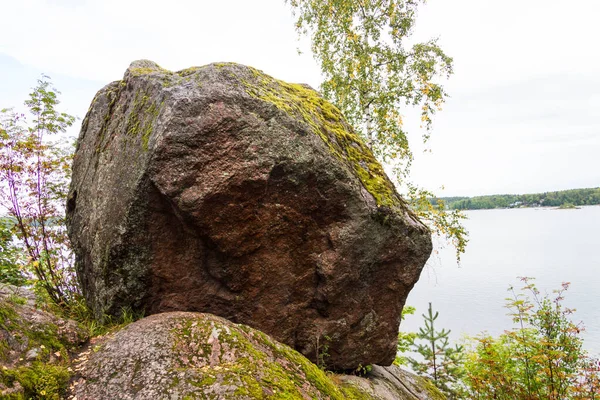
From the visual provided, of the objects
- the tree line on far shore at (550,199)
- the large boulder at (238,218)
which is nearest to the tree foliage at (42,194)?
the large boulder at (238,218)

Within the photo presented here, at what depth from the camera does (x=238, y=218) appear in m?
4.64

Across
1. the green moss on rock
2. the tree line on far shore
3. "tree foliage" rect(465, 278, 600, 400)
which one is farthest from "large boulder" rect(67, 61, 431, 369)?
the tree line on far shore

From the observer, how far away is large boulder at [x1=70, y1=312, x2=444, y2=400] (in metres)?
3.04

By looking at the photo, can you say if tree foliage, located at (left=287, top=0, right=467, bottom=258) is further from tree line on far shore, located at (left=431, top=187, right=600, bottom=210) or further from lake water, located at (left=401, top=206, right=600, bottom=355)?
tree line on far shore, located at (left=431, top=187, right=600, bottom=210)

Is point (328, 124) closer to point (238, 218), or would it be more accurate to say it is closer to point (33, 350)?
point (238, 218)

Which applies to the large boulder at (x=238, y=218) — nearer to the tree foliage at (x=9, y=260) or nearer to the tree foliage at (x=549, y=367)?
the tree foliage at (x=9, y=260)

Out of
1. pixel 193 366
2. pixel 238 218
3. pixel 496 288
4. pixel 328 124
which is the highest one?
pixel 328 124

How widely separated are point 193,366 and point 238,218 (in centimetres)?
185

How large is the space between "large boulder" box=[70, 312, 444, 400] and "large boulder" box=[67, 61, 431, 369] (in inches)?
36.6

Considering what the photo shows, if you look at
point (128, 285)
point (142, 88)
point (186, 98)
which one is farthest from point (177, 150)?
point (128, 285)

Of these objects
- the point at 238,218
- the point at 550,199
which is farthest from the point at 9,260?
the point at 550,199

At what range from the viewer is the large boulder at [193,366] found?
3.04m

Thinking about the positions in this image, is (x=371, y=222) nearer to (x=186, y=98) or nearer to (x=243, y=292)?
(x=243, y=292)

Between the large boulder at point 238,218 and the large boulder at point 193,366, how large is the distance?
0.93 meters
